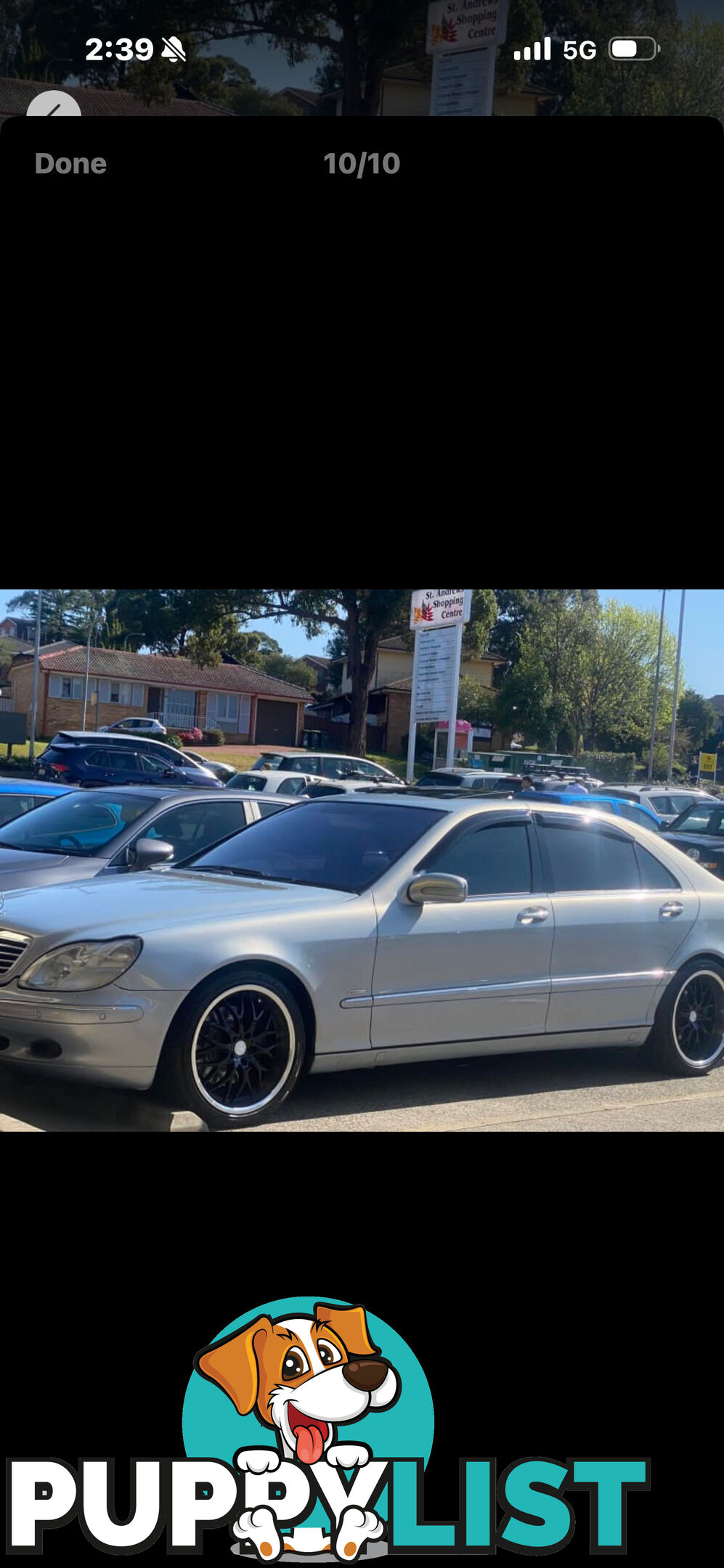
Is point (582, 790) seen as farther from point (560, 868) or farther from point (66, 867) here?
point (66, 867)

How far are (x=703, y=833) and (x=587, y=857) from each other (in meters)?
8.48

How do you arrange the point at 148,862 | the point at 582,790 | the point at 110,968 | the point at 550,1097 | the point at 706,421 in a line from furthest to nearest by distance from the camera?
the point at 582,790 < the point at 148,862 < the point at 550,1097 < the point at 110,968 < the point at 706,421

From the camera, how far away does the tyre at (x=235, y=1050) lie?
198 inches

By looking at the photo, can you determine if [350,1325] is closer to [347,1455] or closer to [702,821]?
[347,1455]

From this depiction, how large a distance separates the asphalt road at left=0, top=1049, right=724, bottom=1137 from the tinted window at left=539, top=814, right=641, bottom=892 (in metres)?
0.85

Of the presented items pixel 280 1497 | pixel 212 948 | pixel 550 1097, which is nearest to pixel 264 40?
pixel 280 1497

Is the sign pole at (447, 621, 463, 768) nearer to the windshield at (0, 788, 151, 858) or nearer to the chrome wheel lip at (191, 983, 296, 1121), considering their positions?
the chrome wheel lip at (191, 983, 296, 1121)

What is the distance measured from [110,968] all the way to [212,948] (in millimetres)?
362

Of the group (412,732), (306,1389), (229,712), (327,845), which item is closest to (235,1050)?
(327,845)

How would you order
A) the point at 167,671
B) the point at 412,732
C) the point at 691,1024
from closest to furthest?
the point at 412,732 < the point at 691,1024 < the point at 167,671

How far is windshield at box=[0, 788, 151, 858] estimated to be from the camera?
8844mm

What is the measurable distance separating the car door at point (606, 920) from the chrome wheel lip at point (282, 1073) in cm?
130

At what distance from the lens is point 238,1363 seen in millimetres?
2727

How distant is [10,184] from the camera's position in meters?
2.57
